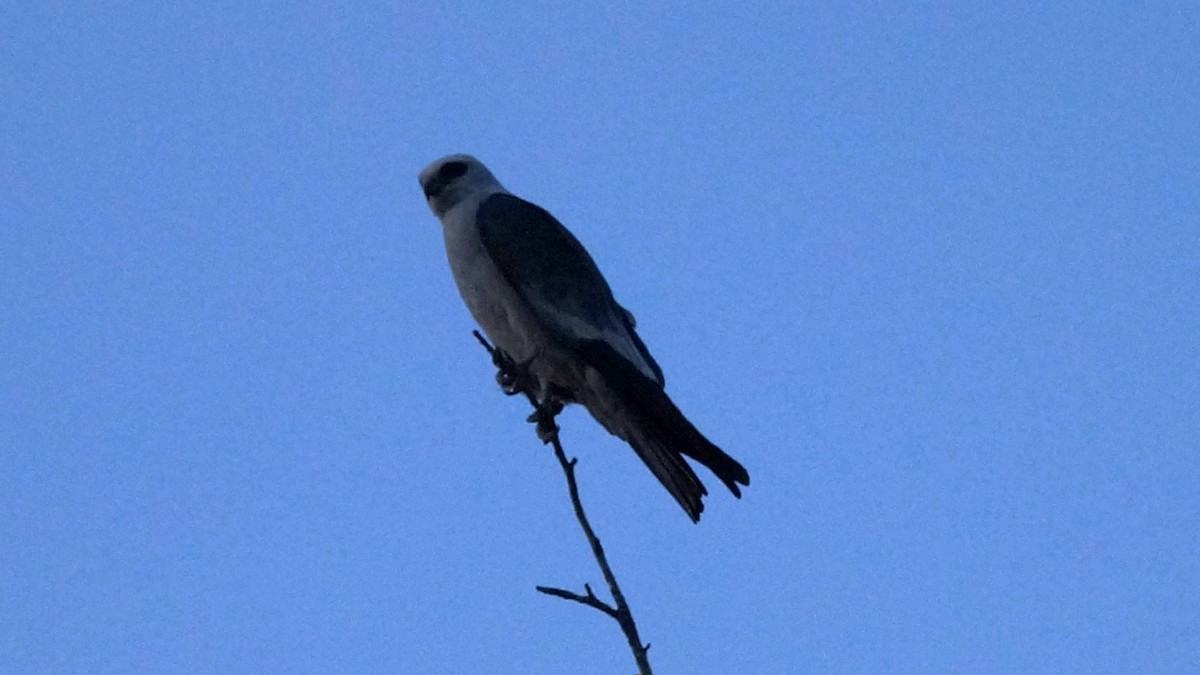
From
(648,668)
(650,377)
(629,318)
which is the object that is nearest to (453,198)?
(629,318)

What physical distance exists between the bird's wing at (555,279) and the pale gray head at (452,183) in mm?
267

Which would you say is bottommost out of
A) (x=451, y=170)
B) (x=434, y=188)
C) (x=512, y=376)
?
(x=512, y=376)

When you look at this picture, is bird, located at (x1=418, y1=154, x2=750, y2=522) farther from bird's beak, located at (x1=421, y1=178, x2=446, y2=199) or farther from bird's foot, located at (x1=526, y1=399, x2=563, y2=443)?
bird's foot, located at (x1=526, y1=399, x2=563, y2=443)

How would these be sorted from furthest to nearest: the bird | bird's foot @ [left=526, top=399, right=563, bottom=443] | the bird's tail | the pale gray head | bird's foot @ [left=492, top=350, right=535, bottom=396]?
1. the pale gray head
2. bird's foot @ [left=492, top=350, right=535, bottom=396]
3. the bird
4. bird's foot @ [left=526, top=399, right=563, bottom=443]
5. the bird's tail

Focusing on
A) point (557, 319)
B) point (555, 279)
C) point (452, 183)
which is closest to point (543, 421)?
point (557, 319)

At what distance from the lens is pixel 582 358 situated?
6.08 metres

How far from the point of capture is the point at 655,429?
5.69 m

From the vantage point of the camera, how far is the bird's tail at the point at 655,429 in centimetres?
530

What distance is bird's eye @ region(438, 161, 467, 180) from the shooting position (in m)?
7.02

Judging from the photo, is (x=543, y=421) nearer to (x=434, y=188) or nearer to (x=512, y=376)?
(x=512, y=376)

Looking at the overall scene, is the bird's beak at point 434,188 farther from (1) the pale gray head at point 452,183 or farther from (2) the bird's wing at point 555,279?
(2) the bird's wing at point 555,279

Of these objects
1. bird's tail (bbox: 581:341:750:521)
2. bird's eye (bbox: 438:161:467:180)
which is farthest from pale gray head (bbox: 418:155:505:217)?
bird's tail (bbox: 581:341:750:521)

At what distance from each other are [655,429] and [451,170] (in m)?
2.03

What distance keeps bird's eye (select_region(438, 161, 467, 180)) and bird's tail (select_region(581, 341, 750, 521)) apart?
143cm
